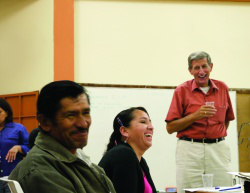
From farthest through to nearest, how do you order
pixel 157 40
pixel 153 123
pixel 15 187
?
pixel 157 40 → pixel 153 123 → pixel 15 187

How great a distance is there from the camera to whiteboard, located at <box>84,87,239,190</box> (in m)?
5.20

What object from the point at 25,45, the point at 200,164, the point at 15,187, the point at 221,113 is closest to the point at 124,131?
the point at 200,164

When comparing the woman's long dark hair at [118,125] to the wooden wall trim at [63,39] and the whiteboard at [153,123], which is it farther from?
the wooden wall trim at [63,39]

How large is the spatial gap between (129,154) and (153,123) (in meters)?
2.93

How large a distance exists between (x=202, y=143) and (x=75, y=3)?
2978 millimetres

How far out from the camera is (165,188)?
17.2 ft

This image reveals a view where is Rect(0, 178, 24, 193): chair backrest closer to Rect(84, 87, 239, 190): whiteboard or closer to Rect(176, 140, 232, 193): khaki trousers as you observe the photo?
Rect(176, 140, 232, 193): khaki trousers

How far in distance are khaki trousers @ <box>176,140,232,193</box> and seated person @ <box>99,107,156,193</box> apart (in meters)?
0.67

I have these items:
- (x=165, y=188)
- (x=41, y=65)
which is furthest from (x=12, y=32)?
(x=165, y=188)

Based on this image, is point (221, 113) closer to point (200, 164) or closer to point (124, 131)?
point (200, 164)

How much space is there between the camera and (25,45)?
5949 millimetres

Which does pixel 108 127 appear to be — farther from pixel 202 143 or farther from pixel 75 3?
pixel 202 143

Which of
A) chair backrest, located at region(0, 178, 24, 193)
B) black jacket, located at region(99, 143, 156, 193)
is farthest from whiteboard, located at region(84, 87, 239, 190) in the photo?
chair backrest, located at region(0, 178, 24, 193)

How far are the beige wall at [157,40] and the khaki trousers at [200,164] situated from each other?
7.46 feet
